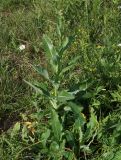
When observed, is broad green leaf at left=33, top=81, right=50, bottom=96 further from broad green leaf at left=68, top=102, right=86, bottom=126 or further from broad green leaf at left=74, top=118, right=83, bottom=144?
broad green leaf at left=74, top=118, right=83, bottom=144

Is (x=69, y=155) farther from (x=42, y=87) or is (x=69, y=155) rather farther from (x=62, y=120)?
(x=42, y=87)

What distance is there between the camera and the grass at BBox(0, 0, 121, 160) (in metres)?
2.89

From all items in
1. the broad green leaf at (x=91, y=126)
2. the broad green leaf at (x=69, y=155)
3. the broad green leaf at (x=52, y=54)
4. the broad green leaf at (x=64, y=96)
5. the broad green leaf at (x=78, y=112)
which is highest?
the broad green leaf at (x=52, y=54)

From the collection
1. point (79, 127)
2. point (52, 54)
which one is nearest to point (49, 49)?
point (52, 54)

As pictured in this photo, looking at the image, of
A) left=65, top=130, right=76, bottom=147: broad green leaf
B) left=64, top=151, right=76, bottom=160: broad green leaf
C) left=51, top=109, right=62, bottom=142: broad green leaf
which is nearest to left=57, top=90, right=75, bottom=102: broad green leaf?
left=51, top=109, right=62, bottom=142: broad green leaf

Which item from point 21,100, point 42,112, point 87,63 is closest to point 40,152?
point 42,112

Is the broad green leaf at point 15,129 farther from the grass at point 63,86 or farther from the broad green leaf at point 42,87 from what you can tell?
the broad green leaf at point 42,87

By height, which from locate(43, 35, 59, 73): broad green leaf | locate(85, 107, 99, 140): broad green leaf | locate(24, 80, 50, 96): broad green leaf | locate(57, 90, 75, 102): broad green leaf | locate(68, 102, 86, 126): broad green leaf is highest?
locate(43, 35, 59, 73): broad green leaf

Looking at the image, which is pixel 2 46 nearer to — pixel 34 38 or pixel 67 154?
pixel 34 38

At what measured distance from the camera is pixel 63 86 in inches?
132

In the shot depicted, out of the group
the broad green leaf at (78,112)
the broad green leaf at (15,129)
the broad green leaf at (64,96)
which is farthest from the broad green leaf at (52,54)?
the broad green leaf at (15,129)

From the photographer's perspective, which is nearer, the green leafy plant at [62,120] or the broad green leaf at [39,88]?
the green leafy plant at [62,120]

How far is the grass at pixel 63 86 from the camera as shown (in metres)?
2.89

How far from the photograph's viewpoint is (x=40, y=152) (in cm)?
287
